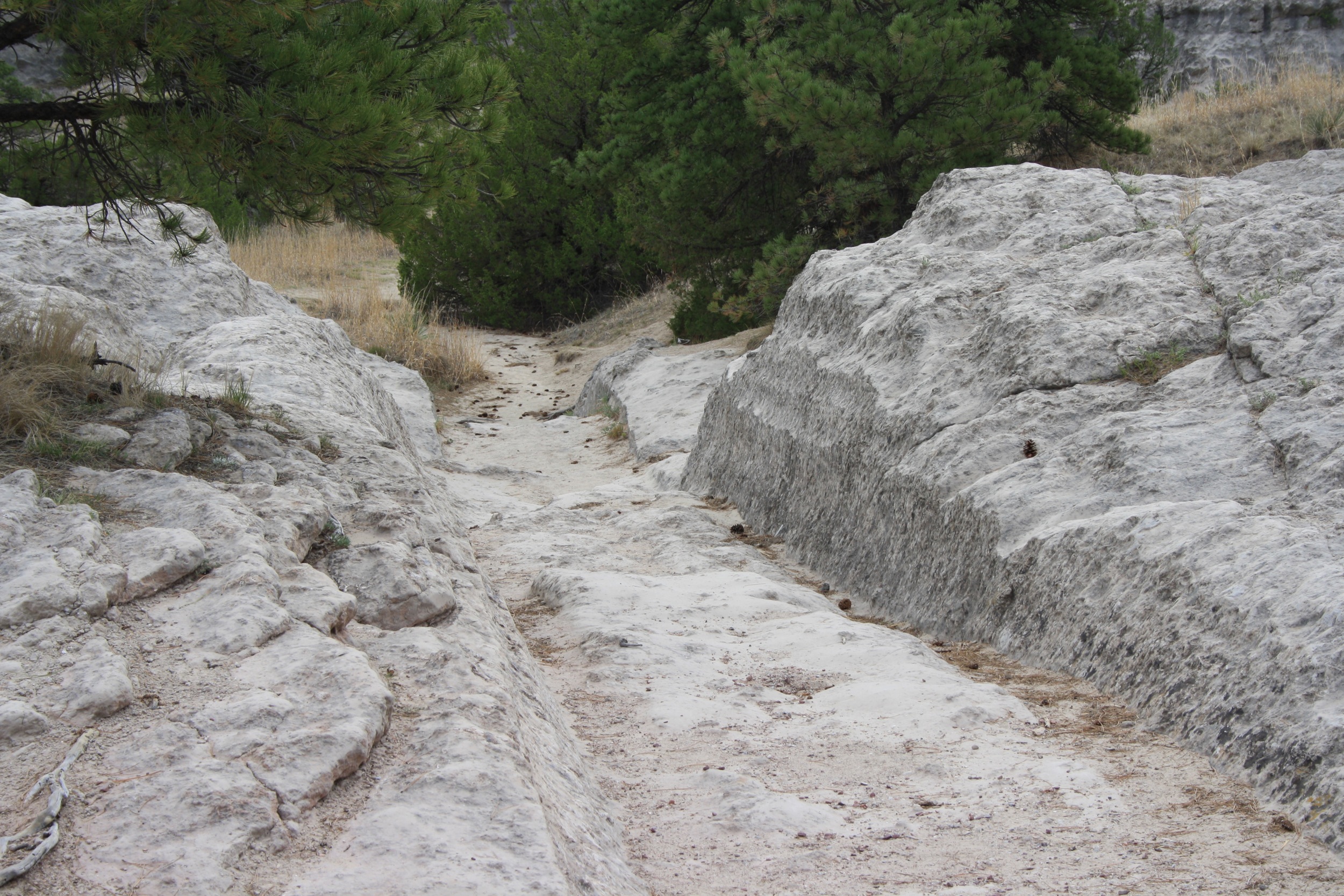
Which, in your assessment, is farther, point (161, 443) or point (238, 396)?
point (238, 396)

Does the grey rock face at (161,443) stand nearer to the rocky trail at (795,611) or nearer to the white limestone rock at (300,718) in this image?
the rocky trail at (795,611)

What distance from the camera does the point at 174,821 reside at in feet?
5.45

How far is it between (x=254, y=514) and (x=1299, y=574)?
2.76m

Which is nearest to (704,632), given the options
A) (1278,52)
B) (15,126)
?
(15,126)

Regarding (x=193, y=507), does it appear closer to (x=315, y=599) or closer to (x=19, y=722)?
(x=315, y=599)

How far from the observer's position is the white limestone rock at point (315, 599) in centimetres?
243

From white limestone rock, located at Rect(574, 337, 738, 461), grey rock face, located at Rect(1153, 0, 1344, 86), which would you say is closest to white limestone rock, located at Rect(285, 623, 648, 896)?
white limestone rock, located at Rect(574, 337, 738, 461)

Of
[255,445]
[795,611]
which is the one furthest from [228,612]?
[795,611]

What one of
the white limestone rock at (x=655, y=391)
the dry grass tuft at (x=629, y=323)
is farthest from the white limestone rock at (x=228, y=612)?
the dry grass tuft at (x=629, y=323)

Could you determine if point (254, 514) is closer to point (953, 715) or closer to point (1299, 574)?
point (953, 715)

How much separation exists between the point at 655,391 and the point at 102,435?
658 centimetres

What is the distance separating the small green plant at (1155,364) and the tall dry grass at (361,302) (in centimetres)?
657

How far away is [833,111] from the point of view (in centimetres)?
802

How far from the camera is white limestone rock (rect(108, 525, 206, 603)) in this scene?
2.39m
